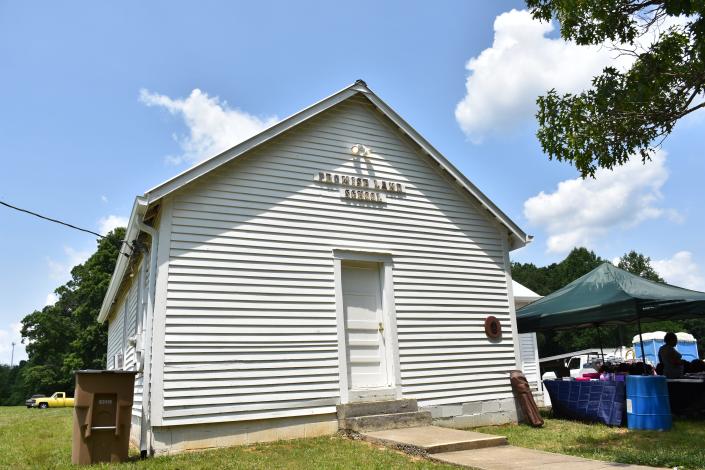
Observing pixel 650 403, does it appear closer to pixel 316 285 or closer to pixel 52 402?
pixel 316 285

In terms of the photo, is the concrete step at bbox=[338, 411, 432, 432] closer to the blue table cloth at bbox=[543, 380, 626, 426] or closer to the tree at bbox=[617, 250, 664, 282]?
the blue table cloth at bbox=[543, 380, 626, 426]

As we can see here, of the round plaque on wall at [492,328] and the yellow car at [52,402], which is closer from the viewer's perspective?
the round plaque on wall at [492,328]

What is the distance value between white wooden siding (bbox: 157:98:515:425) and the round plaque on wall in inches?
4.8

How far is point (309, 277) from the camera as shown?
9484 millimetres

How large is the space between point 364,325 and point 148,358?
365cm

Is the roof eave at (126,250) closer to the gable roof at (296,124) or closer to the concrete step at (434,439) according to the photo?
the gable roof at (296,124)

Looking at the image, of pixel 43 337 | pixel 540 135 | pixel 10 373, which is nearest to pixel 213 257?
pixel 540 135

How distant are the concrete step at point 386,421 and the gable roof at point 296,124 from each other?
14.6 feet

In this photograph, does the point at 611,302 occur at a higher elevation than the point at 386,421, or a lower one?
higher

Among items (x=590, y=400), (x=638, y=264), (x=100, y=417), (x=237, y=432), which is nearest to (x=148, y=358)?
(x=100, y=417)

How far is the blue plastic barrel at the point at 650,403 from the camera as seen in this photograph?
9203 mm

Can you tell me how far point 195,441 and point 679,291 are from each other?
9248 mm

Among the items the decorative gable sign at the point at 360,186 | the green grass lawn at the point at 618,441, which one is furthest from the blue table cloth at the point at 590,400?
the decorative gable sign at the point at 360,186

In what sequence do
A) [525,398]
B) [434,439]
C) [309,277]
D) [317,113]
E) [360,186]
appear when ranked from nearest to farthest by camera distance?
1. [434,439]
2. [309,277]
3. [317,113]
4. [360,186]
5. [525,398]
